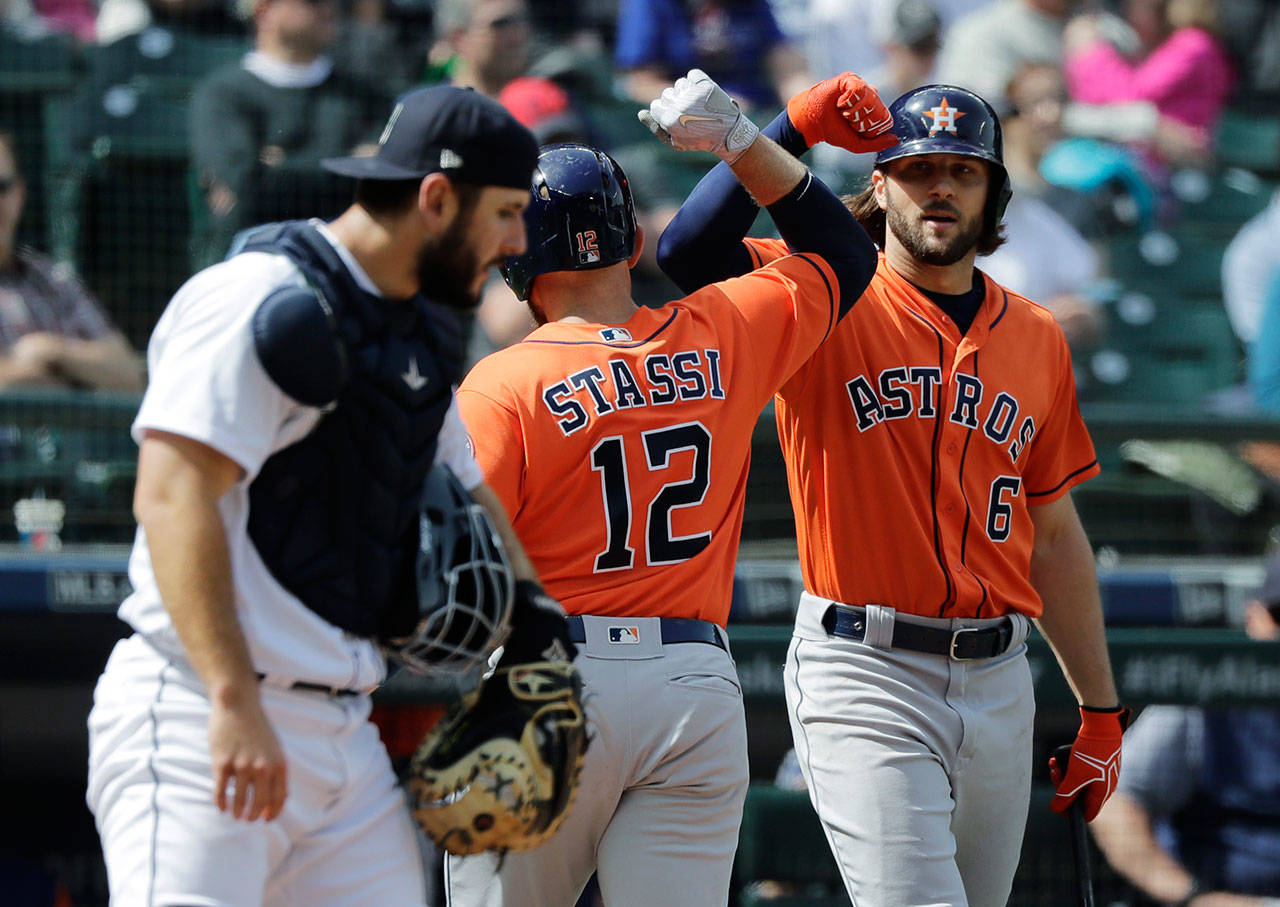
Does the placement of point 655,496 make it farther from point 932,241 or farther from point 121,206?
point 121,206

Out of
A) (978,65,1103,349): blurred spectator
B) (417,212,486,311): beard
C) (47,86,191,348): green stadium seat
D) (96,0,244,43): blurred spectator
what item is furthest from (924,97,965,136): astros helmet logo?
(96,0,244,43): blurred spectator

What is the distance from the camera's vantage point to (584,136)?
6.09 metres

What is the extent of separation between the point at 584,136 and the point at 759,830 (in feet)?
8.75

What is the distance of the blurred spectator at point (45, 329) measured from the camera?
16.6ft

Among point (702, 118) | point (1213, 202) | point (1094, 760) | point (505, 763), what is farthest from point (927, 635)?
point (1213, 202)

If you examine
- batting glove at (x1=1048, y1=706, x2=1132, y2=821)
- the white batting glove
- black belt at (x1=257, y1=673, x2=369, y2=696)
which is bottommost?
batting glove at (x1=1048, y1=706, x2=1132, y2=821)

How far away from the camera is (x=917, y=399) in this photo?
3.37m

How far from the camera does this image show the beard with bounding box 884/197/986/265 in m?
3.47

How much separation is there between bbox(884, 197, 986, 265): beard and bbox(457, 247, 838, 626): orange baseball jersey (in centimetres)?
61

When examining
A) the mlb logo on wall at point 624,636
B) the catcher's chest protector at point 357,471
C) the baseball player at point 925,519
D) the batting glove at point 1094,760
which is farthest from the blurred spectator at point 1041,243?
the catcher's chest protector at point 357,471

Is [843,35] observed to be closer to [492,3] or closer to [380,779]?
[492,3]

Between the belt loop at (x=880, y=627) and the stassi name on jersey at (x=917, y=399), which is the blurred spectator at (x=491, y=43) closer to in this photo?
the stassi name on jersey at (x=917, y=399)

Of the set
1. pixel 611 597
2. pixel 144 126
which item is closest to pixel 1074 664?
pixel 611 597

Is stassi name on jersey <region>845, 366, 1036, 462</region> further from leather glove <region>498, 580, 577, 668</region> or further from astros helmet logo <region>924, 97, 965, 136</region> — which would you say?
leather glove <region>498, 580, 577, 668</region>
